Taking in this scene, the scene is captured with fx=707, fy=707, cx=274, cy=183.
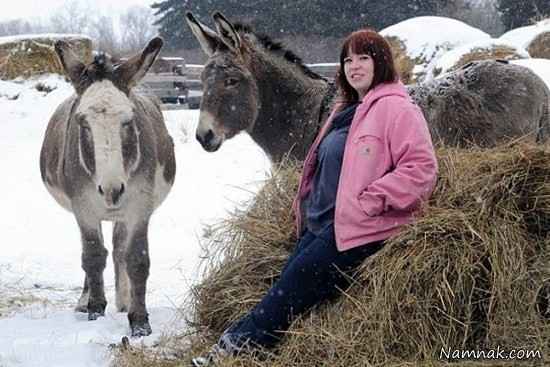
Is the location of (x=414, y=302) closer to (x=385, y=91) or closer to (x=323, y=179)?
(x=323, y=179)

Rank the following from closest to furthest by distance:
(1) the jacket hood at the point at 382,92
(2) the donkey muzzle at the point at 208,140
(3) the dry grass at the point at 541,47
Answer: (1) the jacket hood at the point at 382,92 → (2) the donkey muzzle at the point at 208,140 → (3) the dry grass at the point at 541,47

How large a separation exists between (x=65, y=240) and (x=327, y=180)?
20.7ft

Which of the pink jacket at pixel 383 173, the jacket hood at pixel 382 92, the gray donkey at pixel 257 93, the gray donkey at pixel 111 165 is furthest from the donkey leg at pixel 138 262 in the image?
the jacket hood at pixel 382 92

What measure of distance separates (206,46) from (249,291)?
7.86ft

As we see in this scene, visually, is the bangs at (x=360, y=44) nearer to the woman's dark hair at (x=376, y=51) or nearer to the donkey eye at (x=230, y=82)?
the woman's dark hair at (x=376, y=51)

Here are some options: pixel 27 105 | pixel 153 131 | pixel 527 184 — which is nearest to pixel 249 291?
pixel 527 184

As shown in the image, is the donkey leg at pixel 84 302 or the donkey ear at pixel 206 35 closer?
the donkey ear at pixel 206 35

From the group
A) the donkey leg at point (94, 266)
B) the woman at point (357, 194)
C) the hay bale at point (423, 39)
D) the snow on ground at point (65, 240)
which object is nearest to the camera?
the woman at point (357, 194)

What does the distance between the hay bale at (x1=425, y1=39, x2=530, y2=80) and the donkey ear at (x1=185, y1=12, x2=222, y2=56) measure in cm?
696

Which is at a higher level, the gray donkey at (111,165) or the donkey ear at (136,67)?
the donkey ear at (136,67)

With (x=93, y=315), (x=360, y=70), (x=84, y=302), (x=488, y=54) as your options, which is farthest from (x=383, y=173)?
(x=488, y=54)

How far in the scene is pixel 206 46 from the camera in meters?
5.58

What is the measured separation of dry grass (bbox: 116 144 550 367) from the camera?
3.26 metres

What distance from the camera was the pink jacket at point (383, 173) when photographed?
335cm
